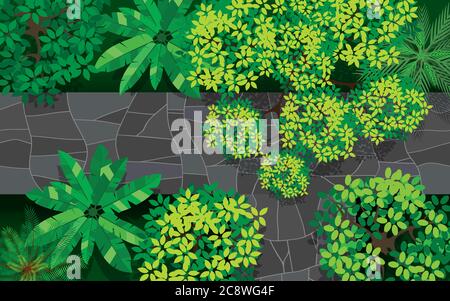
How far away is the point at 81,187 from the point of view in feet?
23.1

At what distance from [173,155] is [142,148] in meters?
0.32

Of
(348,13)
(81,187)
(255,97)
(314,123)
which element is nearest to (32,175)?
(81,187)

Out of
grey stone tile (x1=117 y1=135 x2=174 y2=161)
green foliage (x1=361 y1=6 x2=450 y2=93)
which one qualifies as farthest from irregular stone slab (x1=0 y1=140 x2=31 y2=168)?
green foliage (x1=361 y1=6 x2=450 y2=93)

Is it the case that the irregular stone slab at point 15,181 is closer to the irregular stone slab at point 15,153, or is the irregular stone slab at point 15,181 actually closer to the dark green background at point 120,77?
the irregular stone slab at point 15,153

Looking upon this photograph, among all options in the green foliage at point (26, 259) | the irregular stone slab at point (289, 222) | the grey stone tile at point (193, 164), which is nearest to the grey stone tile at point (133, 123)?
the grey stone tile at point (193, 164)

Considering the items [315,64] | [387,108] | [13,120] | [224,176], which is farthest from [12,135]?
[387,108]

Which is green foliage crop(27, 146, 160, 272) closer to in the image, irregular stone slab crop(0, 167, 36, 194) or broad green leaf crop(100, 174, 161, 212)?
broad green leaf crop(100, 174, 161, 212)

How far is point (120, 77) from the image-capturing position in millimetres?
7191

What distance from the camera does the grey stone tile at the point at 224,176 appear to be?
7.16m

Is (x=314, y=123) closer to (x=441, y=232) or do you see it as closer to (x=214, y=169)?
(x=214, y=169)

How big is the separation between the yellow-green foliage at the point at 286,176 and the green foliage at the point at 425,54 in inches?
43.9

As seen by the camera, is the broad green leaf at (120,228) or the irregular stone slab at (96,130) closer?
the broad green leaf at (120,228)

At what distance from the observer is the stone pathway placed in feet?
23.5

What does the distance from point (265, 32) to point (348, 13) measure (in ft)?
2.73
